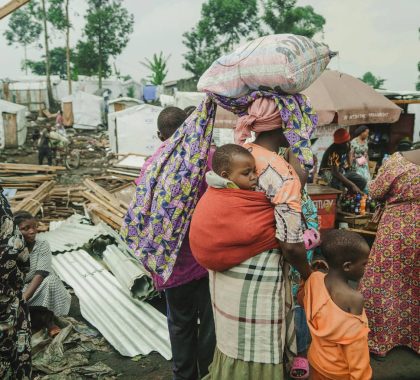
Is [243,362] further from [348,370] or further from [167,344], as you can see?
[167,344]

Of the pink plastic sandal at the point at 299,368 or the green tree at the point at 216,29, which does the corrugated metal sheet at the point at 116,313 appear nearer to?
the pink plastic sandal at the point at 299,368

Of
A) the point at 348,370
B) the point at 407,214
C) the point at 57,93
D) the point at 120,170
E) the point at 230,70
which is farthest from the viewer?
the point at 57,93

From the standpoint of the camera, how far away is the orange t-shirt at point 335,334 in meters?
2.20

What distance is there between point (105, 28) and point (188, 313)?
32455mm

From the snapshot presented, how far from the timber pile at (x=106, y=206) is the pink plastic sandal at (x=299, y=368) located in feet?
13.8

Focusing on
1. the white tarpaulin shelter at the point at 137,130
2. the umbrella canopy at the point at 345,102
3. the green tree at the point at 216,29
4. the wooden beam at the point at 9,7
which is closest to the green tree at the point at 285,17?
the green tree at the point at 216,29

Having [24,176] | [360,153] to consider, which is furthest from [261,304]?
[24,176]

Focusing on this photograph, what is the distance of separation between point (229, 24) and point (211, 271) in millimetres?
37458

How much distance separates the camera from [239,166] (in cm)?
191

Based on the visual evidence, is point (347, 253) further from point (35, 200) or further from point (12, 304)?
point (35, 200)

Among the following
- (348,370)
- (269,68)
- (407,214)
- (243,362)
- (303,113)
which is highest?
(269,68)

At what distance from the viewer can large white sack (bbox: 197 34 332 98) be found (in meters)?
1.94

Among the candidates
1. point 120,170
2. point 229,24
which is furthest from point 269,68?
point 229,24

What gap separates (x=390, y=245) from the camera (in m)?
3.39
